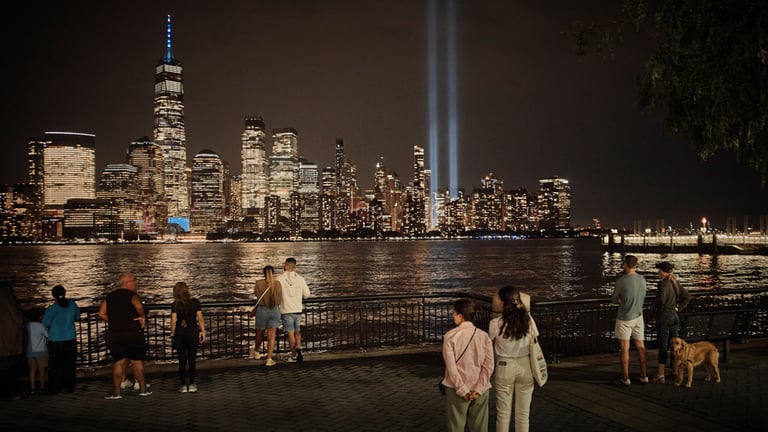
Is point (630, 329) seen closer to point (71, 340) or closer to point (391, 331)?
point (71, 340)

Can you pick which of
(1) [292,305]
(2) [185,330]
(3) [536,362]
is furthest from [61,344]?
(3) [536,362]

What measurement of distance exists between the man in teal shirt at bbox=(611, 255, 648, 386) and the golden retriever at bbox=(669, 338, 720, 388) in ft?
1.71

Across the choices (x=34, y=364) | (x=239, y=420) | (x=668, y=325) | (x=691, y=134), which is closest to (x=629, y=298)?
(x=668, y=325)

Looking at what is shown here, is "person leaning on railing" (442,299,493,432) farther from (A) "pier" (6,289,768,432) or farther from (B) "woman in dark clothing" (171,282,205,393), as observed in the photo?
(B) "woman in dark clothing" (171,282,205,393)

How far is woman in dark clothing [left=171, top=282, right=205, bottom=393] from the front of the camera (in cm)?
1045

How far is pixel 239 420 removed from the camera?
8.76m

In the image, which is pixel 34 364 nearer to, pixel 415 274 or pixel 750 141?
pixel 750 141

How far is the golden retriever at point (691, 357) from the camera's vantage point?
1017 cm

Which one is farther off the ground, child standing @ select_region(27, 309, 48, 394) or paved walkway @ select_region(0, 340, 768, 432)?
child standing @ select_region(27, 309, 48, 394)

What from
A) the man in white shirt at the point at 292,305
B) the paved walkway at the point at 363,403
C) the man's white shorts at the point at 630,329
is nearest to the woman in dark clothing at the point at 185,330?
the paved walkway at the point at 363,403

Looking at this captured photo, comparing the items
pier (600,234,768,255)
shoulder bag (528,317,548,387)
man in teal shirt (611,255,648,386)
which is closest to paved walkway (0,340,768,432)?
man in teal shirt (611,255,648,386)

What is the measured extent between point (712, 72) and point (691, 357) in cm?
497

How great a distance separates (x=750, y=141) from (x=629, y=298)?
3.25m

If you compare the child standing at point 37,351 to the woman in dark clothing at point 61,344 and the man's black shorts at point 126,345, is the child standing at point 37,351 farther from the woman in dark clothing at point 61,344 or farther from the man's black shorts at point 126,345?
the man's black shorts at point 126,345
